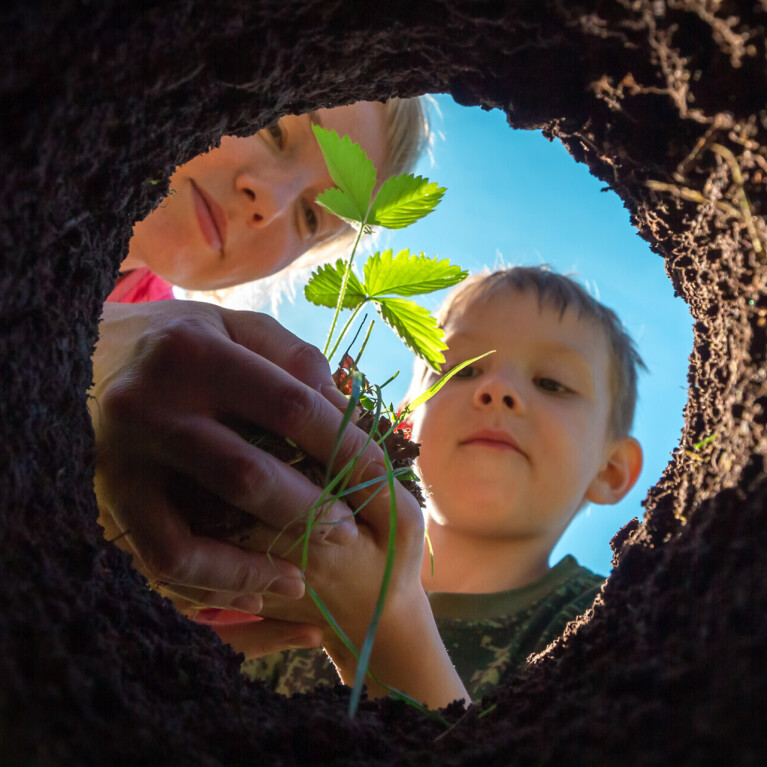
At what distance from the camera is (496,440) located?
1.82m

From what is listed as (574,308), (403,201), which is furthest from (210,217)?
(574,308)

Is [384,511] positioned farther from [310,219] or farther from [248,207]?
[310,219]

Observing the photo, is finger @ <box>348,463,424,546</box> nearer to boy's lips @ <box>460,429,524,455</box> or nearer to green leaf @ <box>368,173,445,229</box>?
green leaf @ <box>368,173,445,229</box>

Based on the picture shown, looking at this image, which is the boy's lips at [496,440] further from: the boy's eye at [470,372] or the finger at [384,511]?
the finger at [384,511]

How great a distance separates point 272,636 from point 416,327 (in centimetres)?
52

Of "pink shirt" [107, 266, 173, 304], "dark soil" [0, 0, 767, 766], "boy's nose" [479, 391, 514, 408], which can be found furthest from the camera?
"pink shirt" [107, 266, 173, 304]

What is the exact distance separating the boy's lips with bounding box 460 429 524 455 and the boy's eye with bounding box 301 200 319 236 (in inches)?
35.1

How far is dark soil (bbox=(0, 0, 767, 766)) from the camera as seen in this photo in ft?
0.93

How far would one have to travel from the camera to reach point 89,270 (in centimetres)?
48

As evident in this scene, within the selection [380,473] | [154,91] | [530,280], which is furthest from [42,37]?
[530,280]

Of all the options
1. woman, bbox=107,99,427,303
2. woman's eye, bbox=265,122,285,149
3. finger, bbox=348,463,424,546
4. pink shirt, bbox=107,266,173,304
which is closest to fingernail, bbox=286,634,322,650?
finger, bbox=348,463,424,546

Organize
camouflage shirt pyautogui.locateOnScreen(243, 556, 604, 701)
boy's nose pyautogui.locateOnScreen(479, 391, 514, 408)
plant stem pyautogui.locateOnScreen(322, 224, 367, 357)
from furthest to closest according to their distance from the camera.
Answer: boy's nose pyautogui.locateOnScreen(479, 391, 514, 408) < camouflage shirt pyautogui.locateOnScreen(243, 556, 604, 701) < plant stem pyautogui.locateOnScreen(322, 224, 367, 357)

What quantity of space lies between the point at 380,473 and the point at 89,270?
1.31 ft

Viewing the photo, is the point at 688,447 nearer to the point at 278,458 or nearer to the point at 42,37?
the point at 278,458
